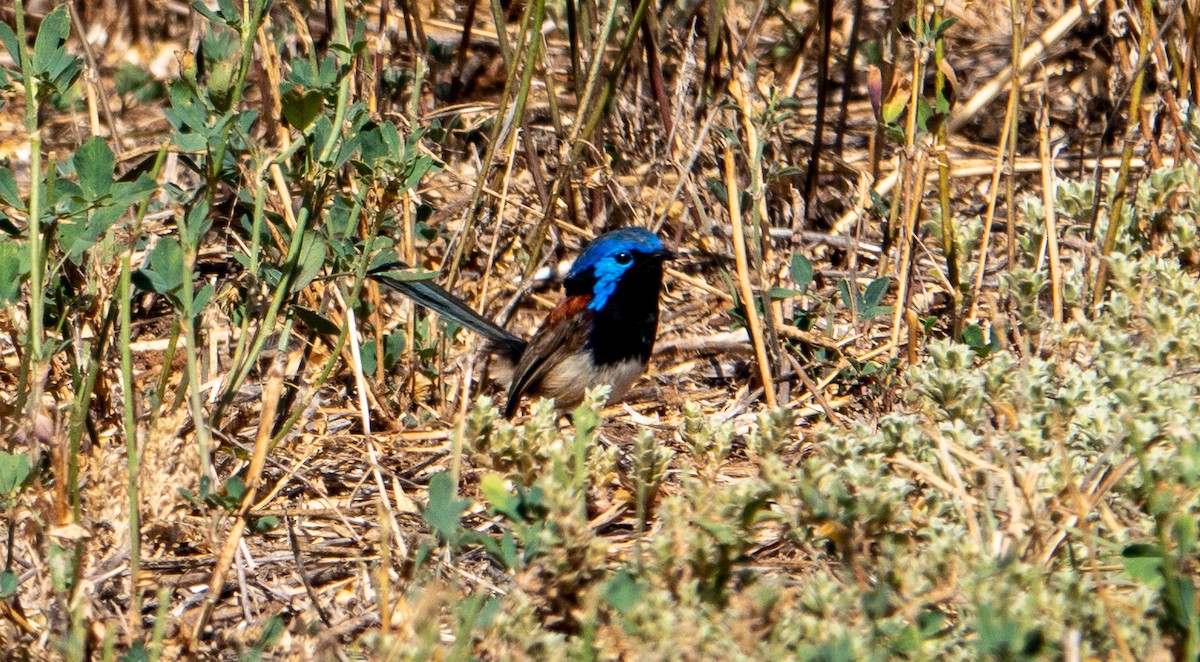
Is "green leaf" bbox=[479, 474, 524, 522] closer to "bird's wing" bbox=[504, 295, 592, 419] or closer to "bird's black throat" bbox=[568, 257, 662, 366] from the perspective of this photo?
"bird's black throat" bbox=[568, 257, 662, 366]

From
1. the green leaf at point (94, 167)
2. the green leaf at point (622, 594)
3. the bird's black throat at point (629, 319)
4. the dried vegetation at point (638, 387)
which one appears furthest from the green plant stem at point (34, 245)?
the bird's black throat at point (629, 319)

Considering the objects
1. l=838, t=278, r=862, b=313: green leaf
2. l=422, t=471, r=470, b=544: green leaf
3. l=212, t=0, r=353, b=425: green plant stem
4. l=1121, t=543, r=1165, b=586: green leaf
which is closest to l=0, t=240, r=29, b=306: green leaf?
l=212, t=0, r=353, b=425: green plant stem

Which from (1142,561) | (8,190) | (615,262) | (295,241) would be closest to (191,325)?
(295,241)

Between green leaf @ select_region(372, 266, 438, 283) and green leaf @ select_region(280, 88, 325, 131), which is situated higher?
green leaf @ select_region(280, 88, 325, 131)

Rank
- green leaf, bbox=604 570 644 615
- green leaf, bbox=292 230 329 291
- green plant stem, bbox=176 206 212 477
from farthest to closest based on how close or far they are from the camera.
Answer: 1. green leaf, bbox=292 230 329 291
2. green plant stem, bbox=176 206 212 477
3. green leaf, bbox=604 570 644 615

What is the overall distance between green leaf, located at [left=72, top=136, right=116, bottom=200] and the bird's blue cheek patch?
8.23ft

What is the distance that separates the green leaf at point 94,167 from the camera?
131 inches

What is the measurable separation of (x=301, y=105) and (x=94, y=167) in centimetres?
52

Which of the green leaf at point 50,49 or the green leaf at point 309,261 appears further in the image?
the green leaf at point 309,261

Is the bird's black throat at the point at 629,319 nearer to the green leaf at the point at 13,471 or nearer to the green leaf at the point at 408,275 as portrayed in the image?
the green leaf at the point at 408,275

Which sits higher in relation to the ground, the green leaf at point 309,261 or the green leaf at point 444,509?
the green leaf at point 309,261

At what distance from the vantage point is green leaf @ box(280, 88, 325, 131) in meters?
3.43

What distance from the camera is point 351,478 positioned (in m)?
4.45

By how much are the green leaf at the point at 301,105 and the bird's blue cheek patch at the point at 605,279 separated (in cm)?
219
